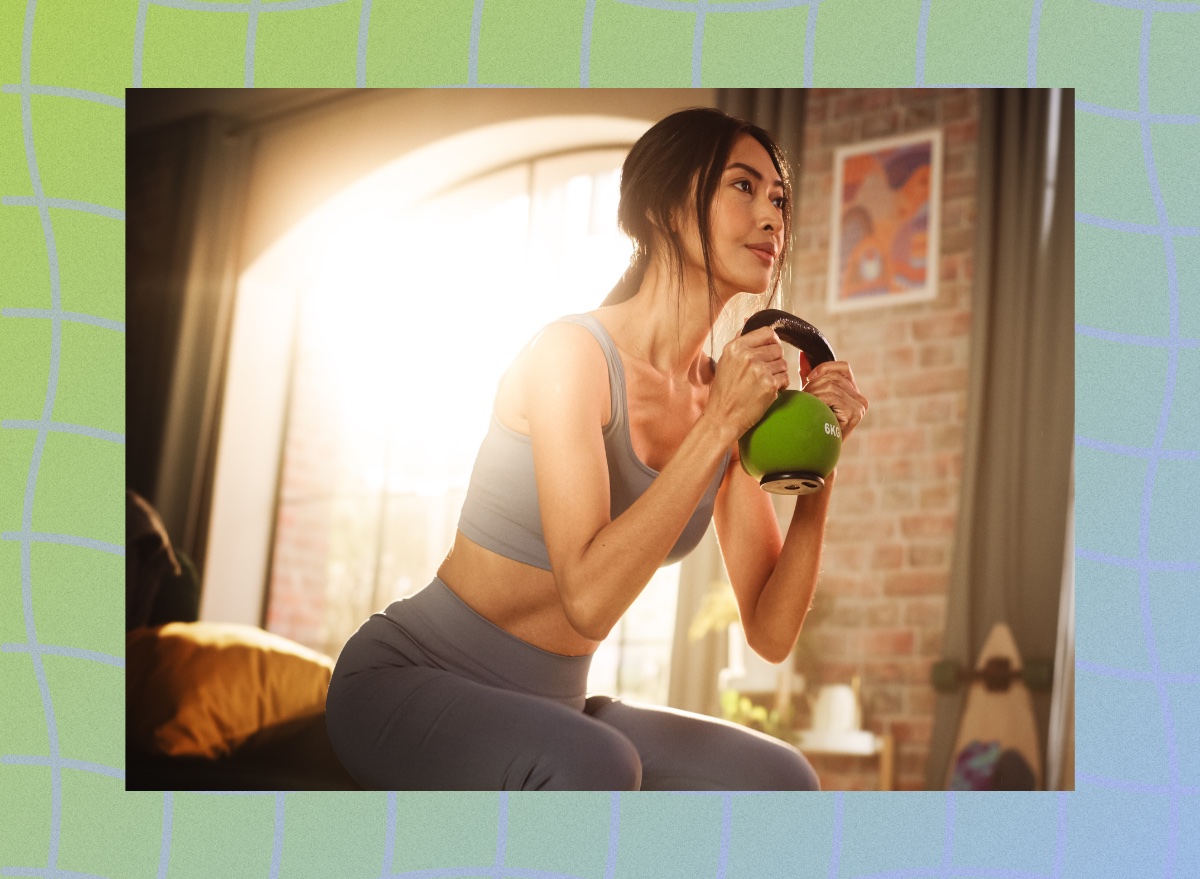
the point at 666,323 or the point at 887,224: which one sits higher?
the point at 887,224

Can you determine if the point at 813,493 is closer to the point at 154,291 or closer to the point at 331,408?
the point at 331,408

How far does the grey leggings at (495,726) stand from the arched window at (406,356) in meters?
0.09

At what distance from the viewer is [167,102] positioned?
1.93 m

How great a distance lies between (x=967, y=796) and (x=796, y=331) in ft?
2.47

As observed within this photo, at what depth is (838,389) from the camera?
180cm

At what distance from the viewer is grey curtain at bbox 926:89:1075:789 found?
1.79 m

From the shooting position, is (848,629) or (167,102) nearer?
(848,629)

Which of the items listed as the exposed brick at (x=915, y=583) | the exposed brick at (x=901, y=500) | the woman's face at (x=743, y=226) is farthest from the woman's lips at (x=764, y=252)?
the exposed brick at (x=915, y=583)

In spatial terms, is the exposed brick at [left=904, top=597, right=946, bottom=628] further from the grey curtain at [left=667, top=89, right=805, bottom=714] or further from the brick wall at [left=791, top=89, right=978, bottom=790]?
the grey curtain at [left=667, top=89, right=805, bottom=714]

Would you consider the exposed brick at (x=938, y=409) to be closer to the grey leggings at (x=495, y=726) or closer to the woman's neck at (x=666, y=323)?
the woman's neck at (x=666, y=323)

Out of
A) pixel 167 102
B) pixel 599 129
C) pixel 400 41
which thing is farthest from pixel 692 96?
pixel 167 102

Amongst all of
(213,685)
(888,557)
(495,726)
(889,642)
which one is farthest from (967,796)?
(213,685)

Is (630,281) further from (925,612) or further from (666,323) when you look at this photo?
(925,612)
